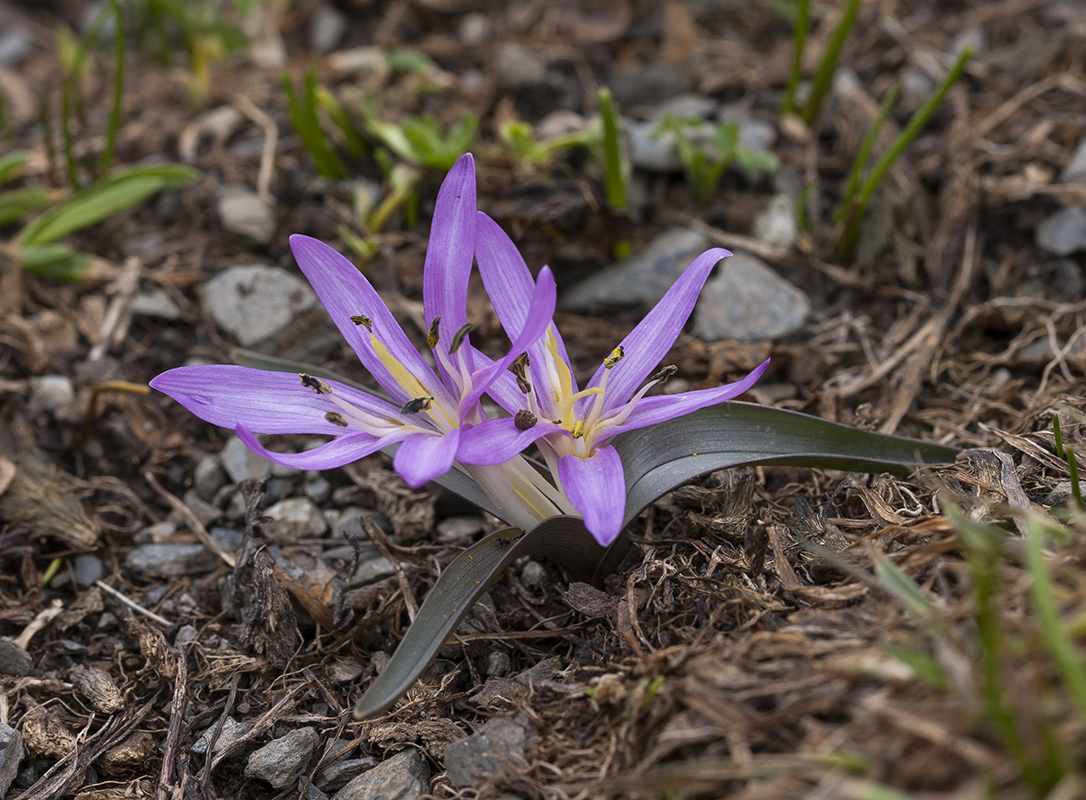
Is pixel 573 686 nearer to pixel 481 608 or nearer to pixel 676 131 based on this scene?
pixel 481 608

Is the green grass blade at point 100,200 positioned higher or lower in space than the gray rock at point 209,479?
higher

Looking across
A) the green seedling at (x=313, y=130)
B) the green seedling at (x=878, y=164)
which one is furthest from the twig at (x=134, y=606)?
the green seedling at (x=878, y=164)

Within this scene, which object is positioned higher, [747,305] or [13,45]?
[13,45]

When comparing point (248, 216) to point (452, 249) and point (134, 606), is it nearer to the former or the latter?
point (134, 606)

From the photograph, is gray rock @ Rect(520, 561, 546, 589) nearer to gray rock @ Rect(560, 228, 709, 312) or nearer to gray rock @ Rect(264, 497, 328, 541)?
gray rock @ Rect(264, 497, 328, 541)

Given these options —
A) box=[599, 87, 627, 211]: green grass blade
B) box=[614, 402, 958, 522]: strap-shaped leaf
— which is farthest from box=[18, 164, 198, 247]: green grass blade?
box=[614, 402, 958, 522]: strap-shaped leaf

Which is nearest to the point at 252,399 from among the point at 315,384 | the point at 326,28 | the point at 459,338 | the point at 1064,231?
the point at 315,384

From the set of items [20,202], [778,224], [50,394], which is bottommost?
[50,394]

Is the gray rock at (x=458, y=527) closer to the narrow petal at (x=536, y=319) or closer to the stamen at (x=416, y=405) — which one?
the stamen at (x=416, y=405)
